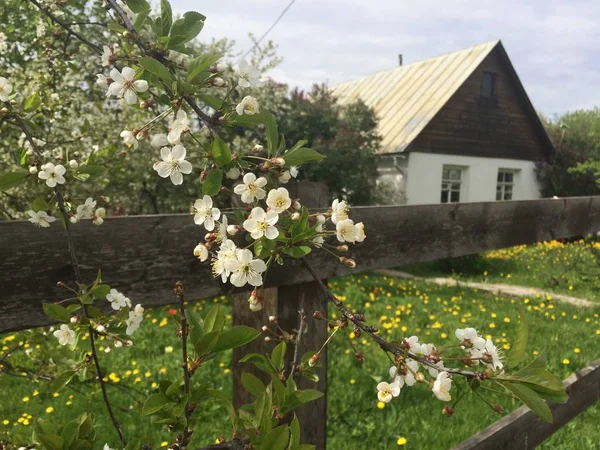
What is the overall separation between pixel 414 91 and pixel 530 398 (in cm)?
1713

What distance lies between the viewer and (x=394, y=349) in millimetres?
816

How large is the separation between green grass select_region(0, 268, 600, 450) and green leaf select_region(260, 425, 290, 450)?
1.09 meters

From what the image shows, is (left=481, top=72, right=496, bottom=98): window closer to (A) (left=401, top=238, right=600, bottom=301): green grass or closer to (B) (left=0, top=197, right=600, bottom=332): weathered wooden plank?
(A) (left=401, top=238, right=600, bottom=301): green grass

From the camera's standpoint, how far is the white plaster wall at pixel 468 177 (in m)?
15.4

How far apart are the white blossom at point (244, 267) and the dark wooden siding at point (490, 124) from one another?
14.6 metres

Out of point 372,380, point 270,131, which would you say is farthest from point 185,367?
point 372,380

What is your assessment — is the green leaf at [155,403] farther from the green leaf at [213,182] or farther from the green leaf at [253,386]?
the green leaf at [213,182]

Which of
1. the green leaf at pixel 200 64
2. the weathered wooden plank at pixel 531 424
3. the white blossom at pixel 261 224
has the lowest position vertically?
the weathered wooden plank at pixel 531 424

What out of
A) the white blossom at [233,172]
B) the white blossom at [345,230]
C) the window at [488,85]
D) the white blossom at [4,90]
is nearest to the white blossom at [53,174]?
the white blossom at [4,90]

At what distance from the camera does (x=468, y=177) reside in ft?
56.0

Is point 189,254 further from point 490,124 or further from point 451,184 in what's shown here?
point 490,124

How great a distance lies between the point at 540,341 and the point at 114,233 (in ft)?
16.4

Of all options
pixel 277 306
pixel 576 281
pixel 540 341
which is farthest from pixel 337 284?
pixel 277 306

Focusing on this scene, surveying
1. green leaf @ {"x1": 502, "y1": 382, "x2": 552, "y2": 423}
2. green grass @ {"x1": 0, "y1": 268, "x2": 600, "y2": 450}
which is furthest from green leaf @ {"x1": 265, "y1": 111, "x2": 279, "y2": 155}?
green grass @ {"x1": 0, "y1": 268, "x2": 600, "y2": 450}
